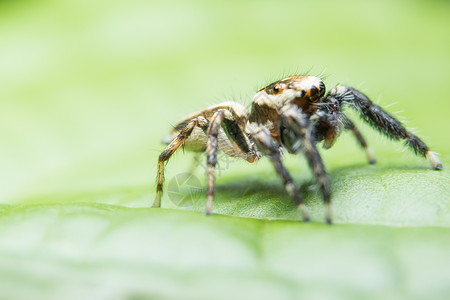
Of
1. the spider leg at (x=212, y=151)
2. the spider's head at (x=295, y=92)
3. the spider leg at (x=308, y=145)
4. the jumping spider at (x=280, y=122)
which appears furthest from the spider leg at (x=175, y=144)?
the spider leg at (x=308, y=145)

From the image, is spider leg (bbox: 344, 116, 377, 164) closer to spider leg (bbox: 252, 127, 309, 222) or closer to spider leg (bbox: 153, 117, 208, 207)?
spider leg (bbox: 252, 127, 309, 222)

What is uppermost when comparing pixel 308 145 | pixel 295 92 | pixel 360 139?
pixel 295 92

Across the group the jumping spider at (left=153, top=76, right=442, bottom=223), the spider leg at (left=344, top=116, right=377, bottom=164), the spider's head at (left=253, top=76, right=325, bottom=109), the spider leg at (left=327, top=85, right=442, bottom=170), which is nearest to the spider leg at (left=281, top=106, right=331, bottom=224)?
the jumping spider at (left=153, top=76, right=442, bottom=223)

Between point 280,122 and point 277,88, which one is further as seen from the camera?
point 277,88

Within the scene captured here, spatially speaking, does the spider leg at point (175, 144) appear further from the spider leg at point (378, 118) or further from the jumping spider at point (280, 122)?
the spider leg at point (378, 118)

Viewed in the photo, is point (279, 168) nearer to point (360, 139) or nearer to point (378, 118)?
point (378, 118)

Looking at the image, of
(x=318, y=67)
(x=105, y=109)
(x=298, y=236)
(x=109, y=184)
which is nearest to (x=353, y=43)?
(x=318, y=67)

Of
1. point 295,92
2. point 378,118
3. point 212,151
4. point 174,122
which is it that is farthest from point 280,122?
point 174,122
